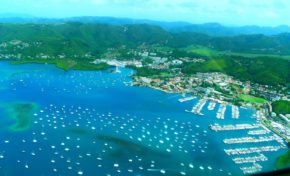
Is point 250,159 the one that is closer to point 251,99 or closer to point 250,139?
point 250,139

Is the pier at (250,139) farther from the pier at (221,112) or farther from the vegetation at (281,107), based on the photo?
the vegetation at (281,107)

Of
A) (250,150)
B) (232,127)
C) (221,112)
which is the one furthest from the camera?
(221,112)

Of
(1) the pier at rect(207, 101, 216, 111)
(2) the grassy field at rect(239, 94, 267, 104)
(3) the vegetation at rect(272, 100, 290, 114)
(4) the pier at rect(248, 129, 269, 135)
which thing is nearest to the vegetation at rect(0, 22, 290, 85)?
(2) the grassy field at rect(239, 94, 267, 104)

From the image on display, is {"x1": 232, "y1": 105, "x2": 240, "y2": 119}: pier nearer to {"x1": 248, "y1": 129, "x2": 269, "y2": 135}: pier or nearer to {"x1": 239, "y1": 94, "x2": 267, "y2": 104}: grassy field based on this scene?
{"x1": 248, "y1": 129, "x2": 269, "y2": 135}: pier

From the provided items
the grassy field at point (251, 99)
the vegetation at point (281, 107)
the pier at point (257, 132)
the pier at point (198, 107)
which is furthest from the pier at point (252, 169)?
the grassy field at point (251, 99)

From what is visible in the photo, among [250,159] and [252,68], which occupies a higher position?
[252,68]

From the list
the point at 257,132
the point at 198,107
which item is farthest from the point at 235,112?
the point at 257,132

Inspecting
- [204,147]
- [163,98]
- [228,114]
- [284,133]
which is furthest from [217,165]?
[163,98]
